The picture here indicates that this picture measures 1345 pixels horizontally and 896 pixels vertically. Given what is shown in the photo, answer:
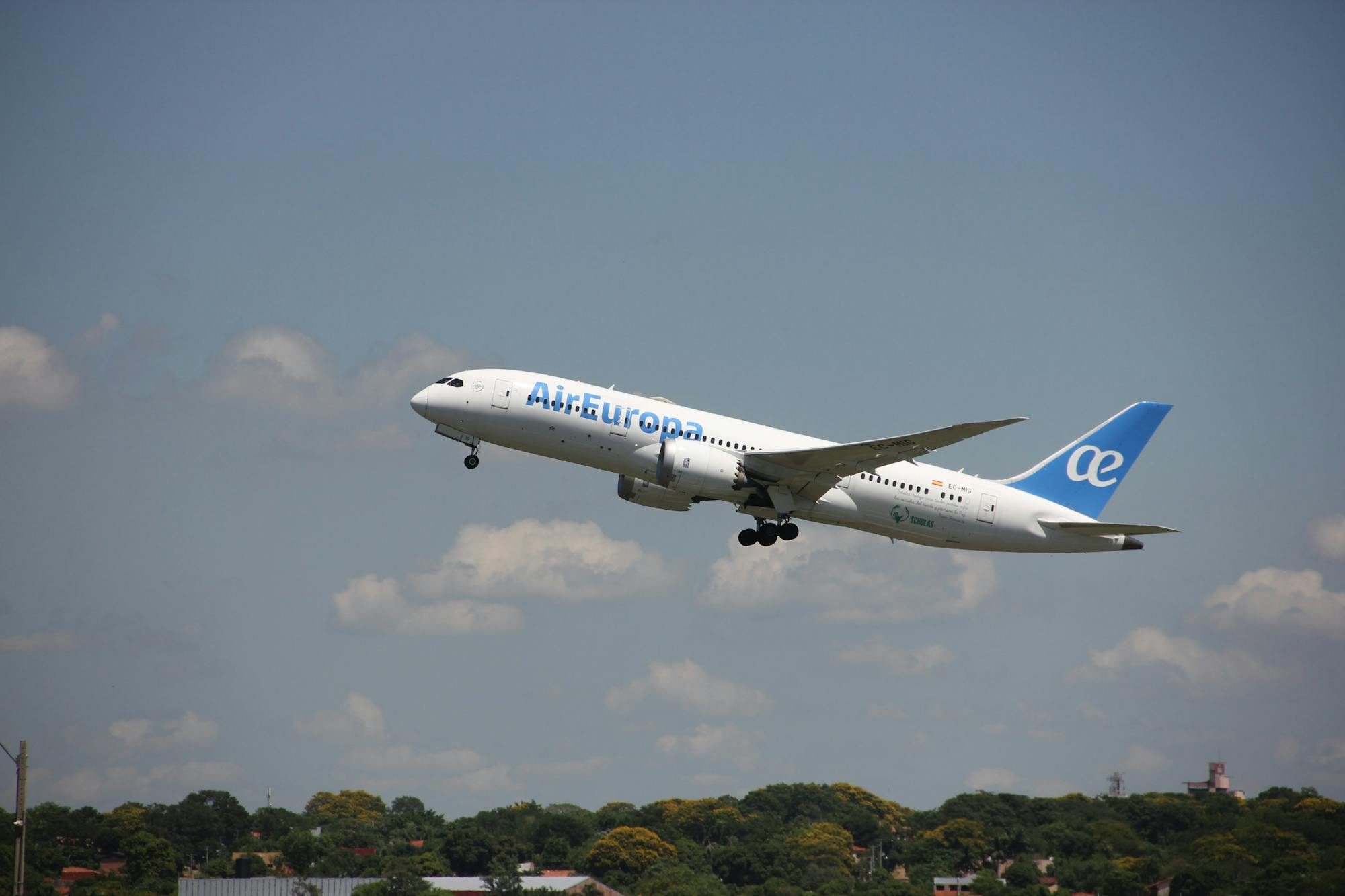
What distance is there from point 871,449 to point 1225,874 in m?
32.1

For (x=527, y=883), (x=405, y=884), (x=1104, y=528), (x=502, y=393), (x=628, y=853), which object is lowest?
(x=527, y=883)

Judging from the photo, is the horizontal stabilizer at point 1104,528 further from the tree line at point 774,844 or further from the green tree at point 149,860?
the green tree at point 149,860

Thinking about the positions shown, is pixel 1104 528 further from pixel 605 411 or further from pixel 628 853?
pixel 628 853

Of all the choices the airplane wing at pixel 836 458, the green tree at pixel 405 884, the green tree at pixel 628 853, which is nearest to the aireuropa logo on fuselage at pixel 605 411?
the airplane wing at pixel 836 458

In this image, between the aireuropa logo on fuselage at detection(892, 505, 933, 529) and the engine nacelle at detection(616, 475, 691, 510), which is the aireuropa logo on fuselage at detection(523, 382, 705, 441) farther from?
the aireuropa logo on fuselage at detection(892, 505, 933, 529)

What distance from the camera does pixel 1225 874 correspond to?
64.4 meters

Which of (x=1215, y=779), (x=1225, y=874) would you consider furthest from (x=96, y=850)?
(x=1215, y=779)

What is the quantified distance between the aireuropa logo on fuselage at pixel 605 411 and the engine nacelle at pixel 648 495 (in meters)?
4.76

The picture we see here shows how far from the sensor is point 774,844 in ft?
311

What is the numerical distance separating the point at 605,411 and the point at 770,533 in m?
8.65

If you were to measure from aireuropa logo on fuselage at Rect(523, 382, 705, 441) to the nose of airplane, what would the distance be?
369cm

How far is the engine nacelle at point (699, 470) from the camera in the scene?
4800 centimetres

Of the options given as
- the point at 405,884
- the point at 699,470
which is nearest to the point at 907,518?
the point at 699,470

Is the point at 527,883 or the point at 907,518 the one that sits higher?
the point at 907,518
